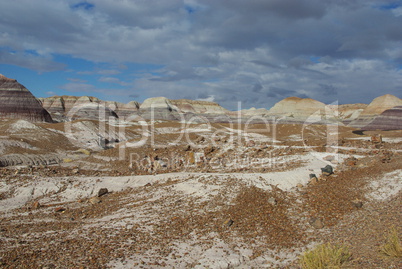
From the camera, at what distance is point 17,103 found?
103 feet

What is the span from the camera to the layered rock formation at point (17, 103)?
3075cm

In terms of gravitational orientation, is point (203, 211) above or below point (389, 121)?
below

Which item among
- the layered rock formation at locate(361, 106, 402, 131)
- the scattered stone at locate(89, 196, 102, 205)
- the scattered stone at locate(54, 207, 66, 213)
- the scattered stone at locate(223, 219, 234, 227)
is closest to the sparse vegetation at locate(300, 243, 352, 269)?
the scattered stone at locate(223, 219, 234, 227)

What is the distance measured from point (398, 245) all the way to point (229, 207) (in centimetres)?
381

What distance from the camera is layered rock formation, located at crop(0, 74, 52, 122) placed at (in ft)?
101

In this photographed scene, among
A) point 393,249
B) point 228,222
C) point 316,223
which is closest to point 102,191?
point 228,222

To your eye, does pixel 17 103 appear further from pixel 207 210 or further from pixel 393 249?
pixel 393 249

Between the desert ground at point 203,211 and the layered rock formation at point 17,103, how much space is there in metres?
19.3

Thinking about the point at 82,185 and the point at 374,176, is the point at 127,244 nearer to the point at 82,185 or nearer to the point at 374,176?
the point at 82,185

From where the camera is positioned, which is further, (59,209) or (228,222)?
(59,209)

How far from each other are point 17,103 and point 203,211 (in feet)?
103

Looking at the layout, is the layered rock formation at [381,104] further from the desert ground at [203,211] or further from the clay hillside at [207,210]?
the desert ground at [203,211]

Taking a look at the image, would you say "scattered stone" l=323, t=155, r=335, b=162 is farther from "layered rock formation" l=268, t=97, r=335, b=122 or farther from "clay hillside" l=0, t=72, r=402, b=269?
"layered rock formation" l=268, t=97, r=335, b=122

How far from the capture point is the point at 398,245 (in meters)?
4.45
